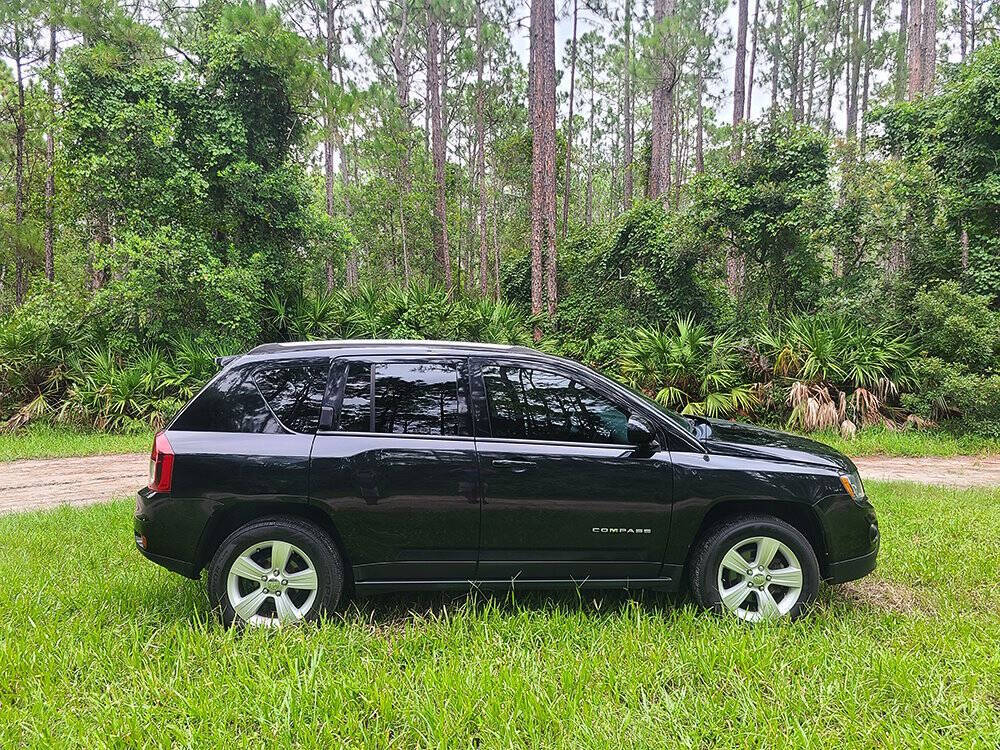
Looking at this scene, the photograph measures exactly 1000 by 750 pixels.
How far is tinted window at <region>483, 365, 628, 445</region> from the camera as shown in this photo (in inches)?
132

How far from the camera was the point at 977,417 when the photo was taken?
8.73 meters


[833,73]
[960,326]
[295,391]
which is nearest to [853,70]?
[833,73]

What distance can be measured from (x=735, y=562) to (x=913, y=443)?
7.21 m

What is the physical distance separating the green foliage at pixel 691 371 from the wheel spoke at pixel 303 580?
25.5 ft

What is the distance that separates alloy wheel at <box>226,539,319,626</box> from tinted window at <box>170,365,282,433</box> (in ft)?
2.24

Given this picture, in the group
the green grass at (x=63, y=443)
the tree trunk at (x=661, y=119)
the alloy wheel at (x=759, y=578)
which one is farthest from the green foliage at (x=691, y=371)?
the green grass at (x=63, y=443)

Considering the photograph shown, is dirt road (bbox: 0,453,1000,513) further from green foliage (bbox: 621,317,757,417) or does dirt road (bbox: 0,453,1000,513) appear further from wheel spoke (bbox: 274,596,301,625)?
wheel spoke (bbox: 274,596,301,625)

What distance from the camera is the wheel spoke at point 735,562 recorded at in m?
3.28

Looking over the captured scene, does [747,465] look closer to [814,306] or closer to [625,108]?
[814,306]

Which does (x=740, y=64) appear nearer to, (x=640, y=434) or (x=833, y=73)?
(x=833, y=73)

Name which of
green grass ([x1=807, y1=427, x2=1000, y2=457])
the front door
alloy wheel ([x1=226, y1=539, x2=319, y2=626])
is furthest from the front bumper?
green grass ([x1=807, y1=427, x2=1000, y2=457])

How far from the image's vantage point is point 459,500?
3.21m

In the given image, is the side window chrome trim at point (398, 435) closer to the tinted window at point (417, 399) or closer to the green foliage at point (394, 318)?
the tinted window at point (417, 399)

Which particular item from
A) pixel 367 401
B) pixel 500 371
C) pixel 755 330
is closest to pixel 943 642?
pixel 500 371
